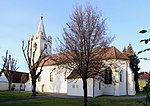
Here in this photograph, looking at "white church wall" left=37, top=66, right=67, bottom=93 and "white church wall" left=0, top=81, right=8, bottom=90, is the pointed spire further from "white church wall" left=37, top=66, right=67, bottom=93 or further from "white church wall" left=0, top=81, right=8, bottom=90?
"white church wall" left=0, top=81, right=8, bottom=90

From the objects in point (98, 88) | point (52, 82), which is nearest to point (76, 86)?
point (98, 88)

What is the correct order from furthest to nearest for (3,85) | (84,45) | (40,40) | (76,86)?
(3,85) → (40,40) → (76,86) → (84,45)

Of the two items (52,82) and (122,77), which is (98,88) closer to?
(122,77)

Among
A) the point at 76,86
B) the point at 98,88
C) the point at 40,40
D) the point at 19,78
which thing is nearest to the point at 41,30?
the point at 40,40

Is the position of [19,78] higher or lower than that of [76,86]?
higher

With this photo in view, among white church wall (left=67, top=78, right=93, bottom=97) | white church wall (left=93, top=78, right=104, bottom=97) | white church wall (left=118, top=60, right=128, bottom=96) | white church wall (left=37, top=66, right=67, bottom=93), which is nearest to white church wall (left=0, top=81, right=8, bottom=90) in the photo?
white church wall (left=37, top=66, right=67, bottom=93)

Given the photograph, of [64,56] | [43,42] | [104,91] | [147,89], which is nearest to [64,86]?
[104,91]

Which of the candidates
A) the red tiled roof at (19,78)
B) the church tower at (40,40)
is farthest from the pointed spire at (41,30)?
the red tiled roof at (19,78)

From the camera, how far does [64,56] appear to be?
27.0 metres

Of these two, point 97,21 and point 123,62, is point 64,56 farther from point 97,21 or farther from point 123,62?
point 123,62

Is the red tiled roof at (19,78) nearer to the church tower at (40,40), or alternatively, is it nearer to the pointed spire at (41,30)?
the church tower at (40,40)

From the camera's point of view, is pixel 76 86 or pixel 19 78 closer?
pixel 76 86

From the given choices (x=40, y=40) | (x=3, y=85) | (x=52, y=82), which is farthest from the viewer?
(x=3, y=85)

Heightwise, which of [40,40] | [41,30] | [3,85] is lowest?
[3,85]
